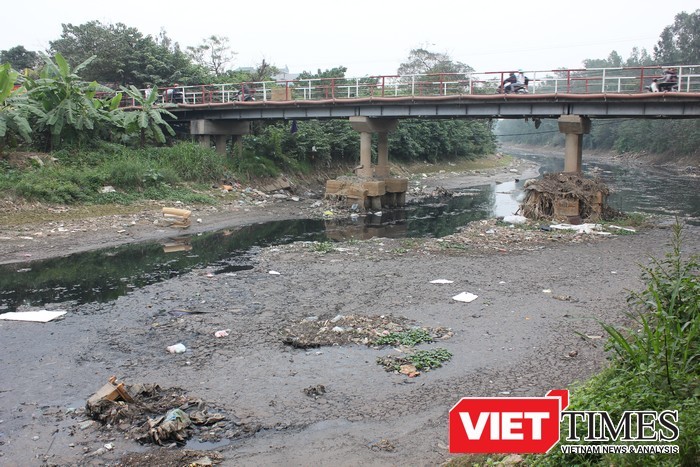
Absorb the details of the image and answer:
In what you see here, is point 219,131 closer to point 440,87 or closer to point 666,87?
point 440,87

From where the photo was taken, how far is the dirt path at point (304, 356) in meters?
6.63

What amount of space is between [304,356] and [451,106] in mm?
18036

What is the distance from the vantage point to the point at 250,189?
29375mm

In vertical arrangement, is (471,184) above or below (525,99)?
below

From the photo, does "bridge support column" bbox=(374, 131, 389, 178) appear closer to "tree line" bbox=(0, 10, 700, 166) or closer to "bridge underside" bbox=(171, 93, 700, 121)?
"bridge underside" bbox=(171, 93, 700, 121)

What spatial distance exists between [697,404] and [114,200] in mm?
21455

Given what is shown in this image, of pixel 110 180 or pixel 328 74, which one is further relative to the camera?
pixel 328 74

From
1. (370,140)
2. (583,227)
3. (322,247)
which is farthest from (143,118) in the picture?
(583,227)

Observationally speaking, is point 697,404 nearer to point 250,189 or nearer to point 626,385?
point 626,385

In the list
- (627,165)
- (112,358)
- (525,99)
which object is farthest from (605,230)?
(627,165)

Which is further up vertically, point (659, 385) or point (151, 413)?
point (659, 385)

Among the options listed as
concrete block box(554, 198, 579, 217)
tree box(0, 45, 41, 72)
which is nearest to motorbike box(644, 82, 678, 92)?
concrete block box(554, 198, 579, 217)

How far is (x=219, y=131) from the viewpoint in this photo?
103ft

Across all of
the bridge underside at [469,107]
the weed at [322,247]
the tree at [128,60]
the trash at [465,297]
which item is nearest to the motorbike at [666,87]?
the bridge underside at [469,107]
